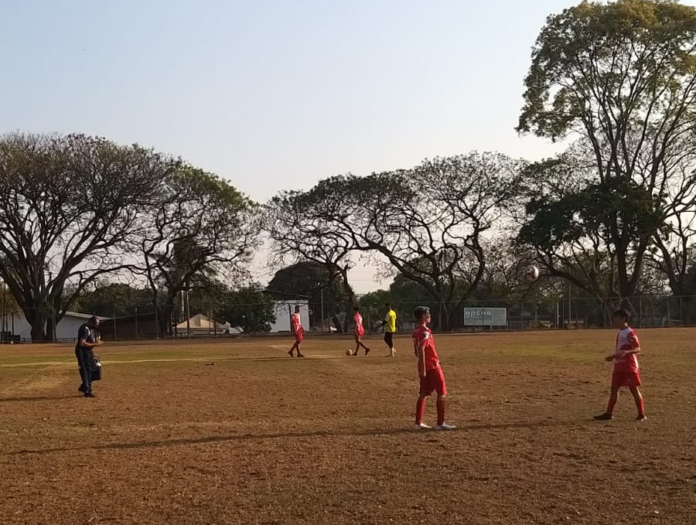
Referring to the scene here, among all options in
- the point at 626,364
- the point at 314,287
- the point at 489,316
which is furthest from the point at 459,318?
the point at 626,364

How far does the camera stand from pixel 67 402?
528 inches

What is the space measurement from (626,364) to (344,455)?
14.4 feet

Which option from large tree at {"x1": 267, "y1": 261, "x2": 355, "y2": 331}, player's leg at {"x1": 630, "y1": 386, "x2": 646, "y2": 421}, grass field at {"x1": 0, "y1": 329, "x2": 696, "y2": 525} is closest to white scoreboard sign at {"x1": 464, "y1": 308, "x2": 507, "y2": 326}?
large tree at {"x1": 267, "y1": 261, "x2": 355, "y2": 331}

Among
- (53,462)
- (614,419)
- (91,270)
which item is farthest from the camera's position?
(91,270)

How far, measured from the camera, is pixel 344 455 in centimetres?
816

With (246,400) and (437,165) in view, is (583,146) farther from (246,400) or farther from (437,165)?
(246,400)

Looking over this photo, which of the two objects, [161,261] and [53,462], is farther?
[161,261]

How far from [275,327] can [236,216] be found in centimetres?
2387

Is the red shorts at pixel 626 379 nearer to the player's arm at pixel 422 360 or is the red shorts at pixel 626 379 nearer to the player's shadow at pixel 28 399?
the player's arm at pixel 422 360

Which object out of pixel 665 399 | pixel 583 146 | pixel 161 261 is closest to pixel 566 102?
pixel 583 146

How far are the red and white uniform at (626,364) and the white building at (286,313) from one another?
1614 inches

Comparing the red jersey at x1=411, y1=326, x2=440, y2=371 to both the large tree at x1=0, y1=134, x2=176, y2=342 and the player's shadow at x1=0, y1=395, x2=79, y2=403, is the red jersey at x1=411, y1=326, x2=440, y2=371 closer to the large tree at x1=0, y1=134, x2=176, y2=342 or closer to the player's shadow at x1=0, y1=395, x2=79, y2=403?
the player's shadow at x1=0, y1=395, x2=79, y2=403

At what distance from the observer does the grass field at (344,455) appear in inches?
237

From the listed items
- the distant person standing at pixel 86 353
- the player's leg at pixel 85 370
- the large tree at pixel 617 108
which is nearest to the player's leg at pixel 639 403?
the distant person standing at pixel 86 353
